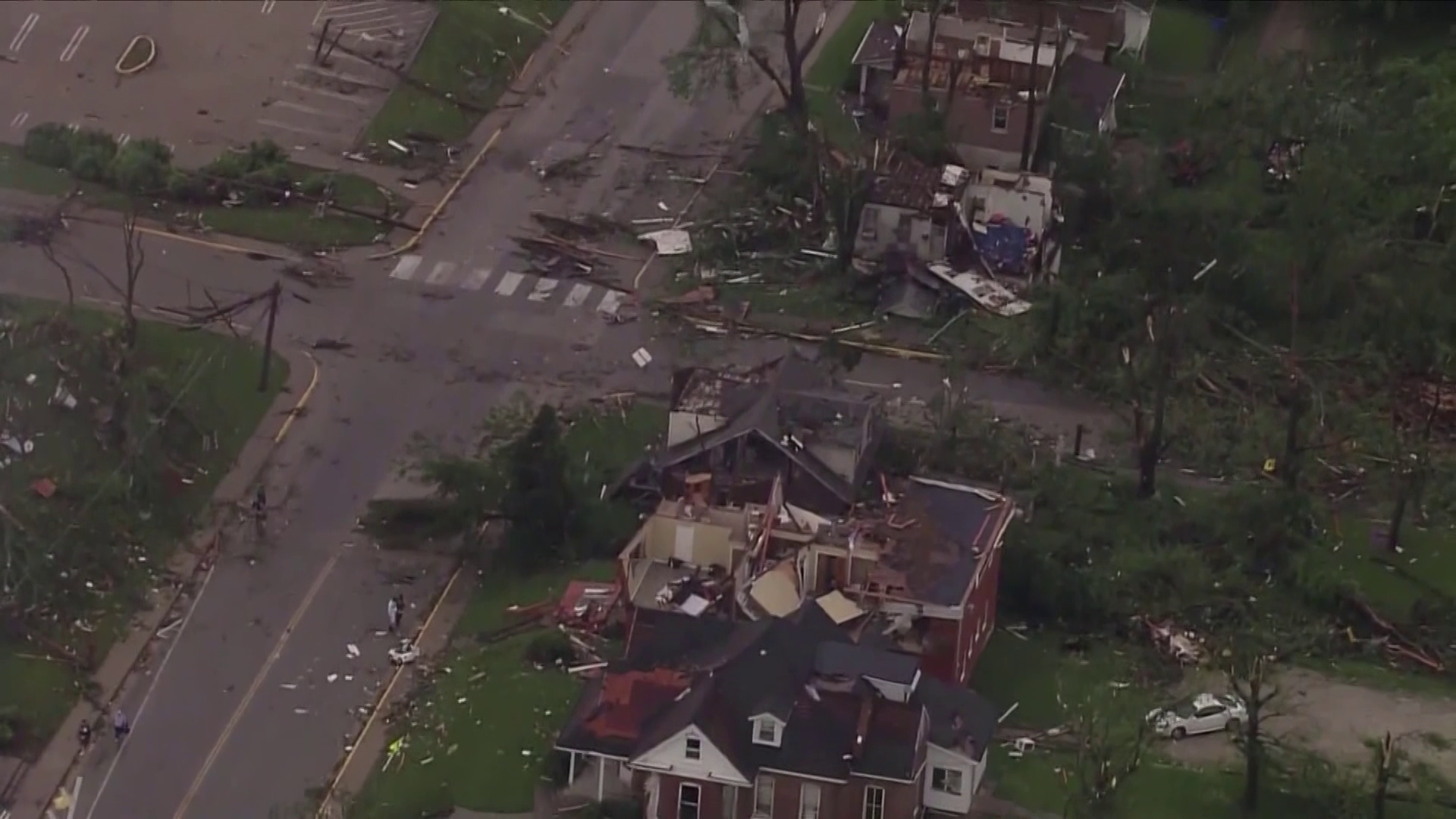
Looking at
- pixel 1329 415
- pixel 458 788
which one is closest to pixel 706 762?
pixel 458 788

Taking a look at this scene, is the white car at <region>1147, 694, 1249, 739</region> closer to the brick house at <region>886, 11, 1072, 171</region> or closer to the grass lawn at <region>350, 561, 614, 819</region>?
the grass lawn at <region>350, 561, 614, 819</region>

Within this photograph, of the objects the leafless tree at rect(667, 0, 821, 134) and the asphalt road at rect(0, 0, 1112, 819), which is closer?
the asphalt road at rect(0, 0, 1112, 819)

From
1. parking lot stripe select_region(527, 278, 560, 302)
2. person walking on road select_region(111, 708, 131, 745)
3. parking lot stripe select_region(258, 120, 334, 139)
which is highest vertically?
parking lot stripe select_region(258, 120, 334, 139)

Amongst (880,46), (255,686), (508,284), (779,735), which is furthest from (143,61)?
(779,735)

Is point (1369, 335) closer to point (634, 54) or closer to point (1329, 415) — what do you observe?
point (1329, 415)

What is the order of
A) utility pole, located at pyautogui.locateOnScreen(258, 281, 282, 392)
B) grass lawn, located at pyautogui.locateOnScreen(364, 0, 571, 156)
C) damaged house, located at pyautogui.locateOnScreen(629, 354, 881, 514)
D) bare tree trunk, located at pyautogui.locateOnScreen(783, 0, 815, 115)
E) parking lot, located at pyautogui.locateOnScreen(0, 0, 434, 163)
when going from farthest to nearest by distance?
grass lawn, located at pyautogui.locateOnScreen(364, 0, 571, 156), parking lot, located at pyautogui.locateOnScreen(0, 0, 434, 163), bare tree trunk, located at pyautogui.locateOnScreen(783, 0, 815, 115), utility pole, located at pyautogui.locateOnScreen(258, 281, 282, 392), damaged house, located at pyautogui.locateOnScreen(629, 354, 881, 514)

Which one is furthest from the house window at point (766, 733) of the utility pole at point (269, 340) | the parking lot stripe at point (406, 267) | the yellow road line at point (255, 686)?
the parking lot stripe at point (406, 267)

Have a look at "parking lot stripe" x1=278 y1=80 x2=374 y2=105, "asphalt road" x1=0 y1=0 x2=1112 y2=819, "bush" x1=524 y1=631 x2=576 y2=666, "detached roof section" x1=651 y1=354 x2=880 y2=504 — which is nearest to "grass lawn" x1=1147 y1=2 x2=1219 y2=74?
"asphalt road" x1=0 y1=0 x2=1112 y2=819

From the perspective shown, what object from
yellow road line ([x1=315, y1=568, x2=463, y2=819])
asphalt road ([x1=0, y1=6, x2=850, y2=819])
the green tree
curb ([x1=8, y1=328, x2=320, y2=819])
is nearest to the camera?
yellow road line ([x1=315, y1=568, x2=463, y2=819])
